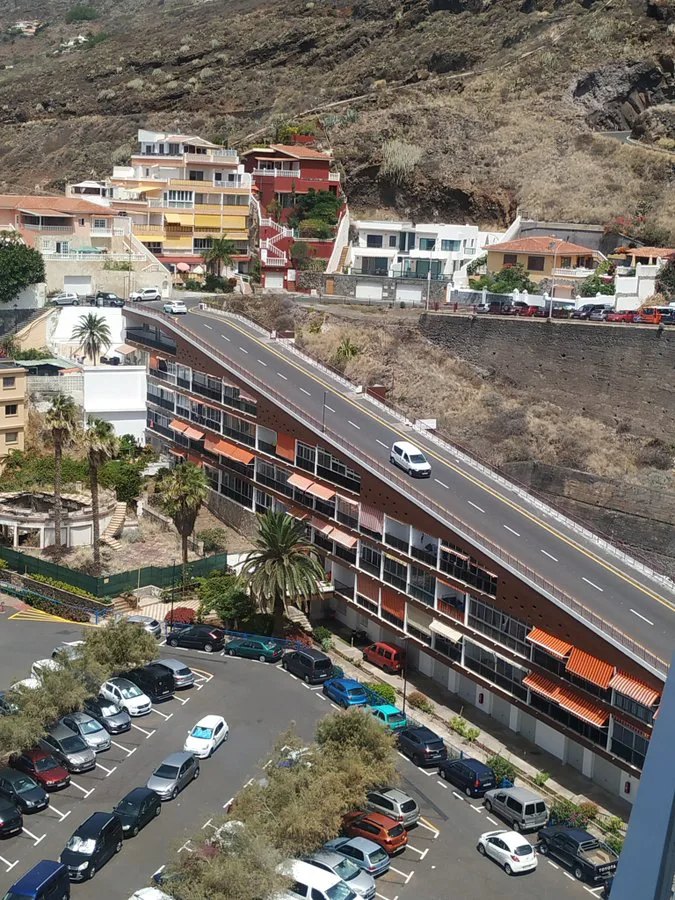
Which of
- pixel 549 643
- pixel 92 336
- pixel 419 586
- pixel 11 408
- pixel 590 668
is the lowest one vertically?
pixel 419 586

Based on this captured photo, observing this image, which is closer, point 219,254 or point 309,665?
point 309,665

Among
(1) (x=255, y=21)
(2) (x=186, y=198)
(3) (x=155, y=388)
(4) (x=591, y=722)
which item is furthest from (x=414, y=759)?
(1) (x=255, y=21)

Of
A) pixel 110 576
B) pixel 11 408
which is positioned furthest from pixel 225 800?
pixel 11 408

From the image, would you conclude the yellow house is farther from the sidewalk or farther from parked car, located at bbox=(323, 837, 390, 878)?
parked car, located at bbox=(323, 837, 390, 878)

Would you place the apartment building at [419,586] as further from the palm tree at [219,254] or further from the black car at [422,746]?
the palm tree at [219,254]

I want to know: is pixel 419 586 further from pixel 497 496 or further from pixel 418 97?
pixel 418 97
